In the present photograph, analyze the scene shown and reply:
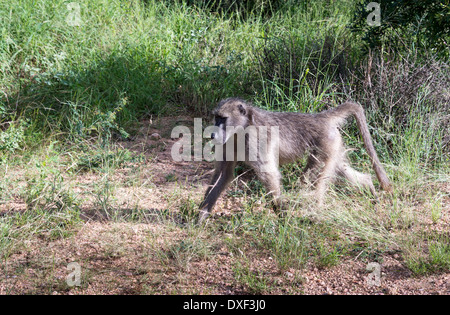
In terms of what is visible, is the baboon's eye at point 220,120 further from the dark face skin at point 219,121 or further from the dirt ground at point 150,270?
the dirt ground at point 150,270

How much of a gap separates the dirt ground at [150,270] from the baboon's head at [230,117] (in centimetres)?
80

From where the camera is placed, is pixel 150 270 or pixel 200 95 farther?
pixel 200 95

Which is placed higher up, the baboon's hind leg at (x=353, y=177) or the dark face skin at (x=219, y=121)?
the dark face skin at (x=219, y=121)

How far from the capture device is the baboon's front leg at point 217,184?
3.93 m

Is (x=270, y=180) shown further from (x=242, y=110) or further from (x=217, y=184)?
(x=242, y=110)

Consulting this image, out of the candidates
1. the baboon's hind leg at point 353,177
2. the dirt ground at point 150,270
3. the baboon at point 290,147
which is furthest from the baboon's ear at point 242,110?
the dirt ground at point 150,270

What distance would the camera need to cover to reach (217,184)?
3965mm

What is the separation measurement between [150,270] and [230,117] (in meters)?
1.34

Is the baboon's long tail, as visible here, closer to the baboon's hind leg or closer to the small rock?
the baboon's hind leg

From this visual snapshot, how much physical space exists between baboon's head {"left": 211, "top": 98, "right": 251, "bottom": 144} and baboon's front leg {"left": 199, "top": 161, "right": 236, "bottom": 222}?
24 centimetres

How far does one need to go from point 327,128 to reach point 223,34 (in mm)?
2771

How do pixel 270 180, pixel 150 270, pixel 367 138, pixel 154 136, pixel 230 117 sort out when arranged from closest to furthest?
pixel 150 270, pixel 270 180, pixel 230 117, pixel 367 138, pixel 154 136

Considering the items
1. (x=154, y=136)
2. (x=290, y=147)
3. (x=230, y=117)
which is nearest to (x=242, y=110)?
(x=230, y=117)

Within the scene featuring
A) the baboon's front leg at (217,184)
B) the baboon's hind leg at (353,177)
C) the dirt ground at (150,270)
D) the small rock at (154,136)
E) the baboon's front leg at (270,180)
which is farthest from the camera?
the small rock at (154,136)
